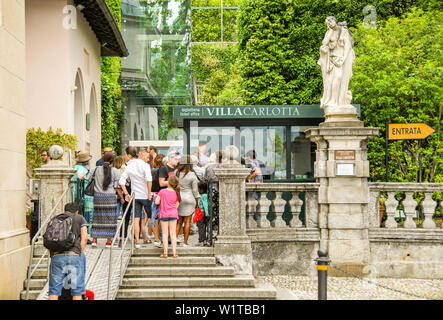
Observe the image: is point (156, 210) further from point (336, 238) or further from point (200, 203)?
point (336, 238)

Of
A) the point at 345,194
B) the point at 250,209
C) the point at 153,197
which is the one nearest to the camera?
the point at 153,197

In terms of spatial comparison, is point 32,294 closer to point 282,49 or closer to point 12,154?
point 12,154

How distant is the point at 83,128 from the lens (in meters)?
19.4

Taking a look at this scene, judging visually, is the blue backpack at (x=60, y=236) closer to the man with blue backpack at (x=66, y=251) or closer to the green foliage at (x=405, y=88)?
the man with blue backpack at (x=66, y=251)

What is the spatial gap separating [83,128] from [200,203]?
9663mm

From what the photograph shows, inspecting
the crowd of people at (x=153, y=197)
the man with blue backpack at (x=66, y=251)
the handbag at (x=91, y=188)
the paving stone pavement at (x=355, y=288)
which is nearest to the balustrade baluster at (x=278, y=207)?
the paving stone pavement at (x=355, y=288)

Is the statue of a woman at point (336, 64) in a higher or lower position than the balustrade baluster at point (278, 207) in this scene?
higher

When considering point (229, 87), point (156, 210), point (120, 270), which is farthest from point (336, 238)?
point (229, 87)

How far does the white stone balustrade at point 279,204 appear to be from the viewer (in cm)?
1151

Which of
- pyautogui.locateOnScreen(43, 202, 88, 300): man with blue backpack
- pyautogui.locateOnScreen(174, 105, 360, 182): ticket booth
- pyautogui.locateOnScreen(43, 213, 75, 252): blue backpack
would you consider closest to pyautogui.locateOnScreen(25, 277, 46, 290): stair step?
pyautogui.locateOnScreen(43, 202, 88, 300): man with blue backpack

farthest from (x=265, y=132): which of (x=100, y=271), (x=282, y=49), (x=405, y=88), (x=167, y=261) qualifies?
(x=282, y=49)

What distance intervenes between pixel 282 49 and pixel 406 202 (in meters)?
19.9

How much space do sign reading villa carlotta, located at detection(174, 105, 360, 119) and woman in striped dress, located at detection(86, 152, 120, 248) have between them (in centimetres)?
503

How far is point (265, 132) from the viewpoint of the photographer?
611 inches
